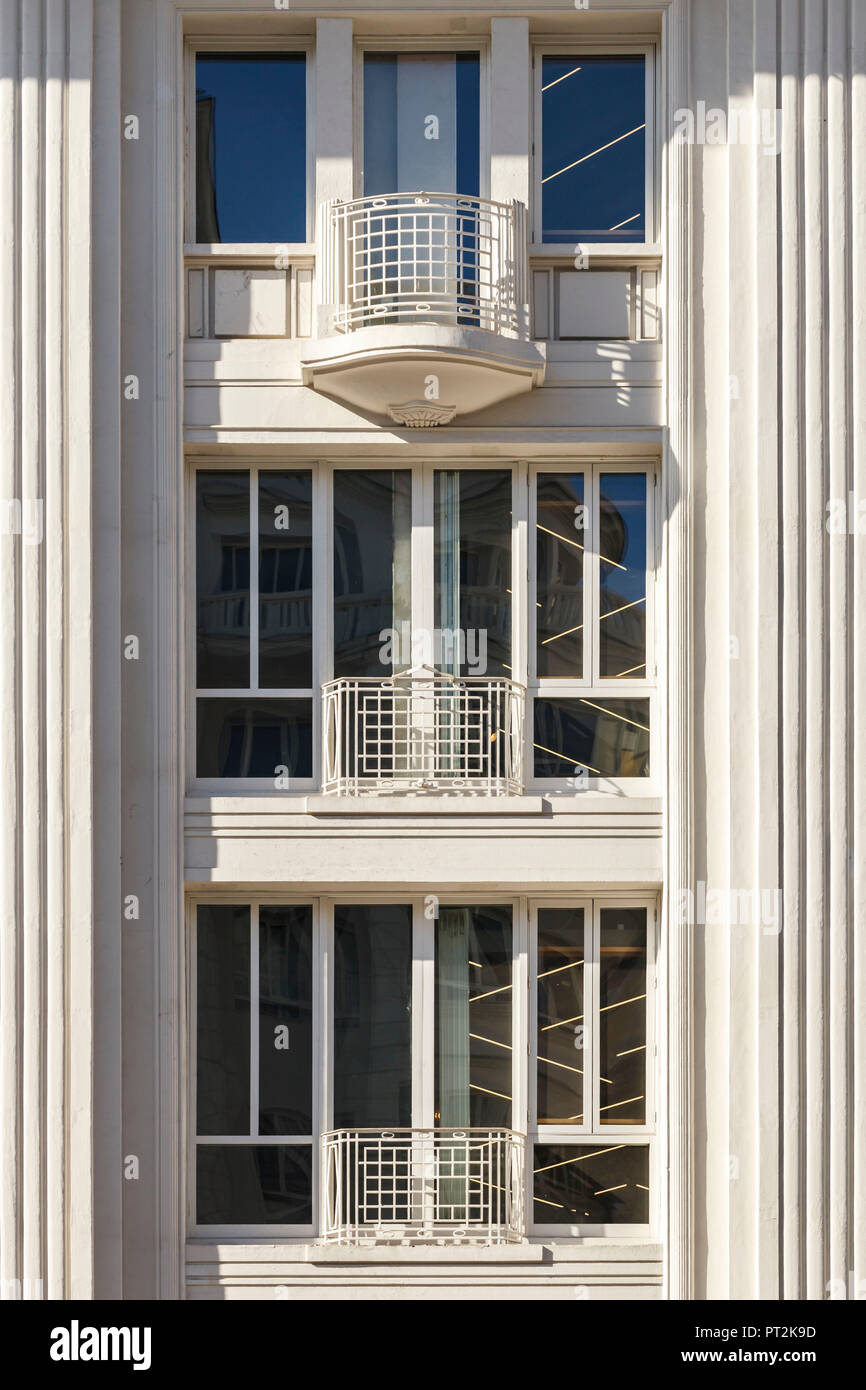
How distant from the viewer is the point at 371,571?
8.59 meters

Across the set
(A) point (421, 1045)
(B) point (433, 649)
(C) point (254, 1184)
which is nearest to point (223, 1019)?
(C) point (254, 1184)

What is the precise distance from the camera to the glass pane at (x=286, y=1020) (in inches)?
330

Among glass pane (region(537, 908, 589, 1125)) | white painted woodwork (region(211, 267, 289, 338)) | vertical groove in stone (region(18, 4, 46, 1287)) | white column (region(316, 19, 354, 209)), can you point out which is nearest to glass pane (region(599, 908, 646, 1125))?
glass pane (region(537, 908, 589, 1125))

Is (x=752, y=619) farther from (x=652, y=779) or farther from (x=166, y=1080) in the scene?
(x=166, y=1080)

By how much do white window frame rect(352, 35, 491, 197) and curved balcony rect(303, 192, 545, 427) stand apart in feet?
1.17

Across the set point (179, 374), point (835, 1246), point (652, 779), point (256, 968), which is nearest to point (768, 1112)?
point (835, 1246)

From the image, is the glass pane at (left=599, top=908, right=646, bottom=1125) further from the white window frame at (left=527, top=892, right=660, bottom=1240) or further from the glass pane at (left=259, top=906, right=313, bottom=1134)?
the glass pane at (left=259, top=906, right=313, bottom=1134)

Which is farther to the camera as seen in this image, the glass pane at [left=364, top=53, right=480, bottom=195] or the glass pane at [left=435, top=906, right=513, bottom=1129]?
the glass pane at [left=364, top=53, right=480, bottom=195]

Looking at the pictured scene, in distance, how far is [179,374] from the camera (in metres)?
8.24

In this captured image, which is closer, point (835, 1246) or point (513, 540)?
point (835, 1246)

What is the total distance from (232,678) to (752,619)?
12.0ft

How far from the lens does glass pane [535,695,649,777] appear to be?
8500 millimetres

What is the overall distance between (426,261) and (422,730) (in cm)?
319
